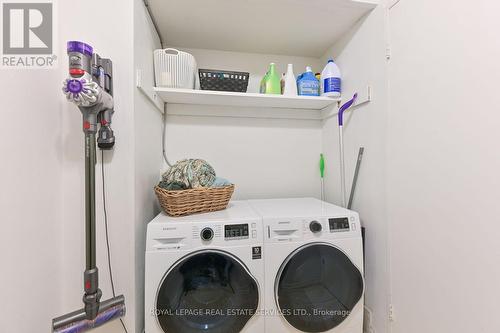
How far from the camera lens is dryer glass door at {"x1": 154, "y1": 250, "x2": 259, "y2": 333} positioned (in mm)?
1050

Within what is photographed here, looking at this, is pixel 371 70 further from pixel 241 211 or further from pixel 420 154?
pixel 241 211

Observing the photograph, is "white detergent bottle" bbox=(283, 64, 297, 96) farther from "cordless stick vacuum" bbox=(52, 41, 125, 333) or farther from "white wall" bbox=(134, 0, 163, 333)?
"cordless stick vacuum" bbox=(52, 41, 125, 333)

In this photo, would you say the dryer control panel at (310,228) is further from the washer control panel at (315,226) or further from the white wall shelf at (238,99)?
the white wall shelf at (238,99)

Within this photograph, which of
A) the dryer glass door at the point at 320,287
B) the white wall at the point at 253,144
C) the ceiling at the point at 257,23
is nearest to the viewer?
the dryer glass door at the point at 320,287

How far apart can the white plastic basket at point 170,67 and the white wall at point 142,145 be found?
0.04 metres

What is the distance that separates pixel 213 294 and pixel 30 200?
864mm

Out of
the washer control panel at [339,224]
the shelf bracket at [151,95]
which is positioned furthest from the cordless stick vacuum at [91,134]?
the washer control panel at [339,224]

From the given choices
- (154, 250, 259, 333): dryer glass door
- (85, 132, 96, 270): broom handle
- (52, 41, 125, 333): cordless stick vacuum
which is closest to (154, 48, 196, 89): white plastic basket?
(52, 41, 125, 333): cordless stick vacuum

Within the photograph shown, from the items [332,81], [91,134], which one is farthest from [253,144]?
[91,134]

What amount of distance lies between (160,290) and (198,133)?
42.1 inches

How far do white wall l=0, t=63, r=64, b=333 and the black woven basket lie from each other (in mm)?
729

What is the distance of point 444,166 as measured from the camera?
877 mm

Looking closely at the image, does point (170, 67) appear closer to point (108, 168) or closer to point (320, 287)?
point (108, 168)

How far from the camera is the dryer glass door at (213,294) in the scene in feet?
3.44
